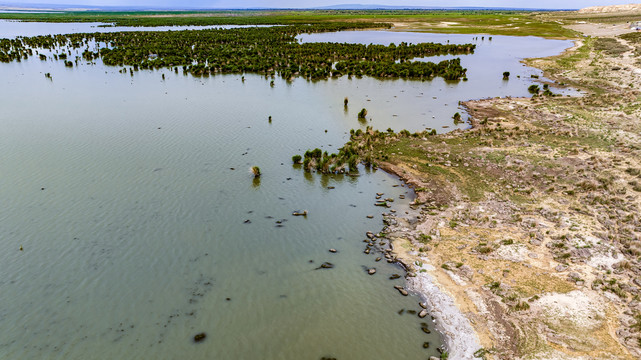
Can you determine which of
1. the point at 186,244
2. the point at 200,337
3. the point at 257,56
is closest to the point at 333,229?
the point at 186,244

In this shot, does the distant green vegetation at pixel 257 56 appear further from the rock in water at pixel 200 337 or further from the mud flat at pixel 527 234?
the rock in water at pixel 200 337

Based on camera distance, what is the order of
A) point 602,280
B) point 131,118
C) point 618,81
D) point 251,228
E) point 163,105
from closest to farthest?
→ point 602,280 → point 251,228 → point 131,118 → point 163,105 → point 618,81

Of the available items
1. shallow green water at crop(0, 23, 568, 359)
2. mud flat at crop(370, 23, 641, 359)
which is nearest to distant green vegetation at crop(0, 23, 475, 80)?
shallow green water at crop(0, 23, 568, 359)

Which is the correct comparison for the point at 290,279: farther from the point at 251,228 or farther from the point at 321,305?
the point at 251,228

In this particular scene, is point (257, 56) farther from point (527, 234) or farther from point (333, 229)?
point (527, 234)

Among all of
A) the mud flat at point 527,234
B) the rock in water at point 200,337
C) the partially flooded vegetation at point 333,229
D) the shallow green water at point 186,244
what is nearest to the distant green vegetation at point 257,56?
the partially flooded vegetation at point 333,229

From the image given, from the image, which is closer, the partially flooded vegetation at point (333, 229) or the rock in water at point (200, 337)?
the rock in water at point (200, 337)

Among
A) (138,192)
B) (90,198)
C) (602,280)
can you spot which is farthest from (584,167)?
(90,198)
